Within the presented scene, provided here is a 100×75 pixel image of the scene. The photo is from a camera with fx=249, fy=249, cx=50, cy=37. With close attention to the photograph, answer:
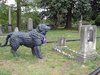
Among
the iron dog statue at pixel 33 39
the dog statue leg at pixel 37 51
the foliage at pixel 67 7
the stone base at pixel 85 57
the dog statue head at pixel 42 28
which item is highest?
the foliage at pixel 67 7

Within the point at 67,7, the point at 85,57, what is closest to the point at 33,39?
the point at 85,57

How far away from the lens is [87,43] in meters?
8.27

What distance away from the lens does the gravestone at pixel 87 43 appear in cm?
809

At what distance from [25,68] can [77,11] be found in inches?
679

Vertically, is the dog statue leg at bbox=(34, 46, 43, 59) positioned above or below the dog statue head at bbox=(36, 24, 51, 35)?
below

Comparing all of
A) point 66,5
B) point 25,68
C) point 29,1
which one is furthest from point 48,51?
point 29,1

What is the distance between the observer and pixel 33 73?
654 cm

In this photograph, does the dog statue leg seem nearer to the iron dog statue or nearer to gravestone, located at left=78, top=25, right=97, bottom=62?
the iron dog statue

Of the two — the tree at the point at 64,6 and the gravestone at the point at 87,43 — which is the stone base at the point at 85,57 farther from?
the tree at the point at 64,6

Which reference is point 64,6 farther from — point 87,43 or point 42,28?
point 42,28

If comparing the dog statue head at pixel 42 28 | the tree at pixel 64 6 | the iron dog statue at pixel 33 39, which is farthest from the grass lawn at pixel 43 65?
the tree at pixel 64 6

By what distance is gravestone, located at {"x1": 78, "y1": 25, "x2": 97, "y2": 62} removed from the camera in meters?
8.09

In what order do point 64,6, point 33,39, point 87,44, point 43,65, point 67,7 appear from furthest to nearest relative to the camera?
point 67,7, point 64,6, point 87,44, point 33,39, point 43,65

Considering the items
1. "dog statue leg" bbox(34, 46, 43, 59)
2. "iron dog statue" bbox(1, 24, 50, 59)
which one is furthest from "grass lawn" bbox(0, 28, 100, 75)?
"iron dog statue" bbox(1, 24, 50, 59)
